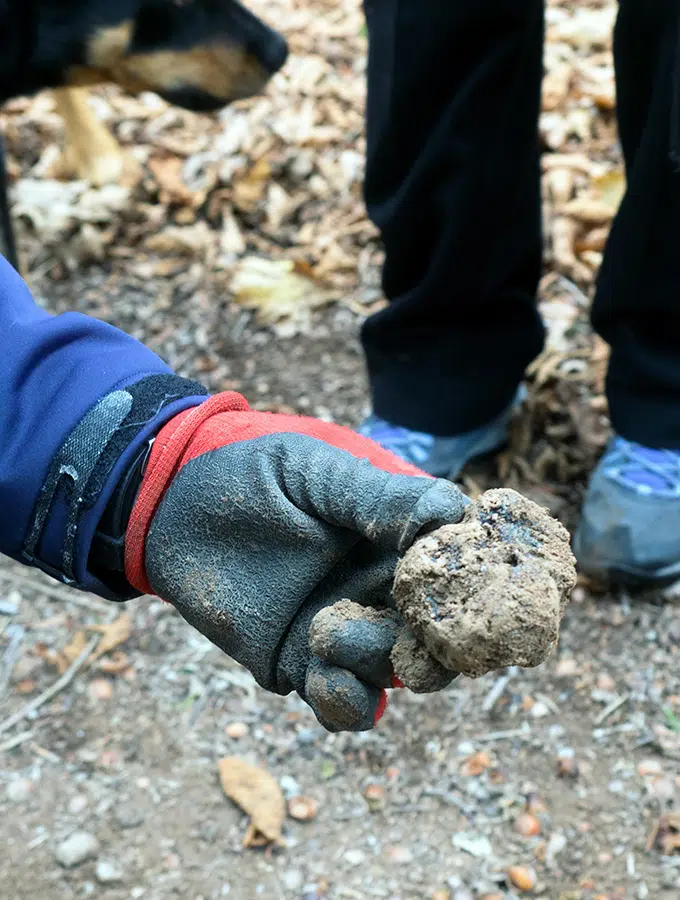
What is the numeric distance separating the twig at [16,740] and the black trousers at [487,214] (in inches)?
36.1

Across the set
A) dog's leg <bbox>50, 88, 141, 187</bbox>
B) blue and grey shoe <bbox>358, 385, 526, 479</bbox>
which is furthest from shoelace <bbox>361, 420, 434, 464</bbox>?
dog's leg <bbox>50, 88, 141, 187</bbox>

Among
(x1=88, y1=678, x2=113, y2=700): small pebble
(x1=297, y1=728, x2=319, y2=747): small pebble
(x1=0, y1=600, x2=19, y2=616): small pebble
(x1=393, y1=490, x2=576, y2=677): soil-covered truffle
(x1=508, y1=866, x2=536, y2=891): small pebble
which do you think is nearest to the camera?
(x1=393, y1=490, x2=576, y2=677): soil-covered truffle

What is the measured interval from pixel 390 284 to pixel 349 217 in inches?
39.3

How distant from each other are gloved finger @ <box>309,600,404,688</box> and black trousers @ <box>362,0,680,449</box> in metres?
0.85

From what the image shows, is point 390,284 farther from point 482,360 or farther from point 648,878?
point 648,878

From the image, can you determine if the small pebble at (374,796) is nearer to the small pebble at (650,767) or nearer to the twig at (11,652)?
the small pebble at (650,767)

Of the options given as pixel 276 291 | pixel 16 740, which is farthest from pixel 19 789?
pixel 276 291

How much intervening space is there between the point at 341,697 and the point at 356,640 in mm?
61

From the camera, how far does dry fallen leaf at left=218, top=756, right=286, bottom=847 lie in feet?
5.09

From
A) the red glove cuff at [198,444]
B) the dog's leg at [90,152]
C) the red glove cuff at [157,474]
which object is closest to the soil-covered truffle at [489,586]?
the red glove cuff at [198,444]

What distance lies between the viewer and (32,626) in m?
1.93

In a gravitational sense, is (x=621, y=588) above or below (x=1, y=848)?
above

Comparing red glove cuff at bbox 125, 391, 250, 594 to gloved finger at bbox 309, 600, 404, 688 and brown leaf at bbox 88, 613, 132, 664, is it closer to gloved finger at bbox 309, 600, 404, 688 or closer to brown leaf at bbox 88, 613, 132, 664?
gloved finger at bbox 309, 600, 404, 688

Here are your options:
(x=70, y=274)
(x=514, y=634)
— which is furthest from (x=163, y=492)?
(x=70, y=274)
